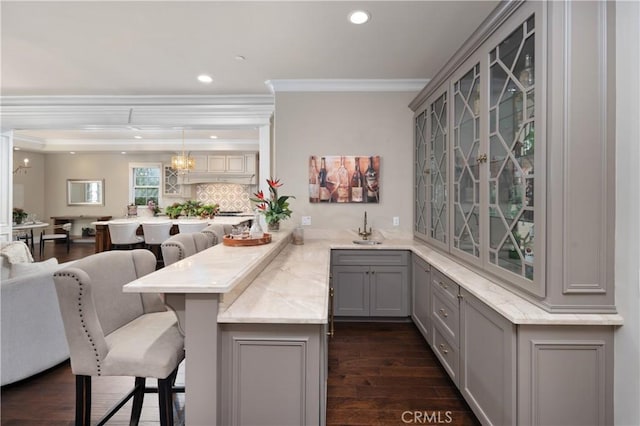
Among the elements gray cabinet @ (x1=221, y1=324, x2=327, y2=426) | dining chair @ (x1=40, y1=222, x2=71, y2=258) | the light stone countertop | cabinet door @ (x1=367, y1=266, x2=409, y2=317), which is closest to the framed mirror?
dining chair @ (x1=40, y1=222, x2=71, y2=258)

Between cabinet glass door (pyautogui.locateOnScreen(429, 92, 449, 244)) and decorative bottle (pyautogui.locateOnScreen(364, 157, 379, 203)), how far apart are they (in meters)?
0.77

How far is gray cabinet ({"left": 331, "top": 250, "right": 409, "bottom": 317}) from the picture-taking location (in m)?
3.26

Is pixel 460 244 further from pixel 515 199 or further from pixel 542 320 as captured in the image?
pixel 542 320

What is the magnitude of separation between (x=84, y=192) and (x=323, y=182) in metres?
8.24

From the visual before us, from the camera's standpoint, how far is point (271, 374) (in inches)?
54.8

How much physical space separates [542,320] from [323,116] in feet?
10.0

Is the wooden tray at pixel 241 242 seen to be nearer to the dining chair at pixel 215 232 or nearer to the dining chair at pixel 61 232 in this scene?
the dining chair at pixel 215 232

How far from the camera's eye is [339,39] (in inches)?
106

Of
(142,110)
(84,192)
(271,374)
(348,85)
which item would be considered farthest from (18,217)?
(271,374)

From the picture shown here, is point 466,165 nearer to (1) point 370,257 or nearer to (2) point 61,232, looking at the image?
(1) point 370,257

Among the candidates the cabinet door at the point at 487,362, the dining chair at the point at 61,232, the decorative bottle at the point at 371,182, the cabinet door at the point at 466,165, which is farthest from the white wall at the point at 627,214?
the dining chair at the point at 61,232

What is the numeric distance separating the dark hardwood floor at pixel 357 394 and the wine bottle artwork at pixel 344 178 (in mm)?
1718

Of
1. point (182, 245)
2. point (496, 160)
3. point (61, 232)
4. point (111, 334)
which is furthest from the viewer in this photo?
point (61, 232)

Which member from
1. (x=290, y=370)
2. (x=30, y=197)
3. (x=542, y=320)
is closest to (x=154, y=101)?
(x=290, y=370)
